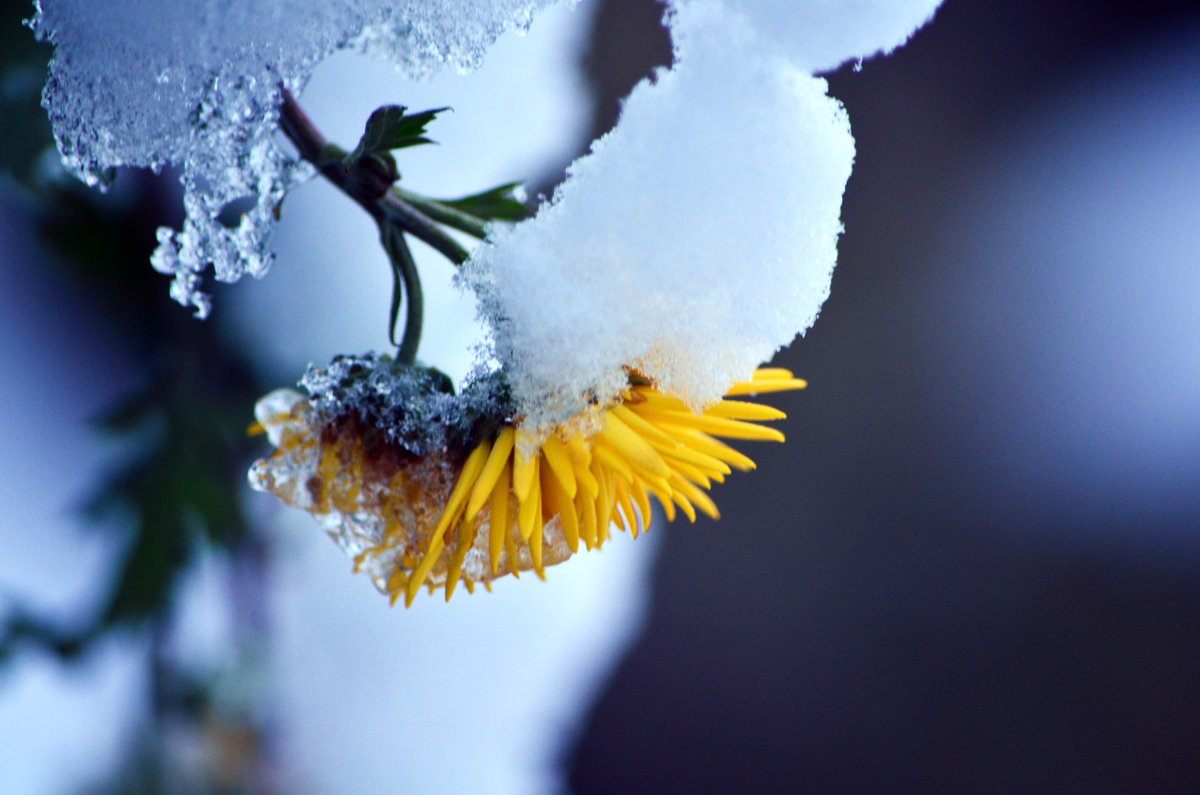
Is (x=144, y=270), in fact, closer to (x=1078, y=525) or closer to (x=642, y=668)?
(x=642, y=668)

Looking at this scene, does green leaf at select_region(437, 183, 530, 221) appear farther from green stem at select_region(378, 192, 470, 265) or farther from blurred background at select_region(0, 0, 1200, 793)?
blurred background at select_region(0, 0, 1200, 793)

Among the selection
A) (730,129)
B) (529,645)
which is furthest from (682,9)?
(529,645)

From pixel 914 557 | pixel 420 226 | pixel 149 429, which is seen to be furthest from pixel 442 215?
pixel 914 557

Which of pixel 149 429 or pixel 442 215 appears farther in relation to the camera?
pixel 149 429

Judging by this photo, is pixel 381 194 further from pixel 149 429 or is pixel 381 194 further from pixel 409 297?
A: pixel 149 429

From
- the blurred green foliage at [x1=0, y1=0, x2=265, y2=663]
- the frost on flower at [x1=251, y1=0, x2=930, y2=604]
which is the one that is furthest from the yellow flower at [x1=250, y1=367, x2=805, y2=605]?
the blurred green foliage at [x1=0, y1=0, x2=265, y2=663]

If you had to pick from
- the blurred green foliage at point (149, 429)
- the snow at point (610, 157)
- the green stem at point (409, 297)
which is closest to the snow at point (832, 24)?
the snow at point (610, 157)

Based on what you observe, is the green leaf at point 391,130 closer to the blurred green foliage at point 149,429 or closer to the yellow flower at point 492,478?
the yellow flower at point 492,478
